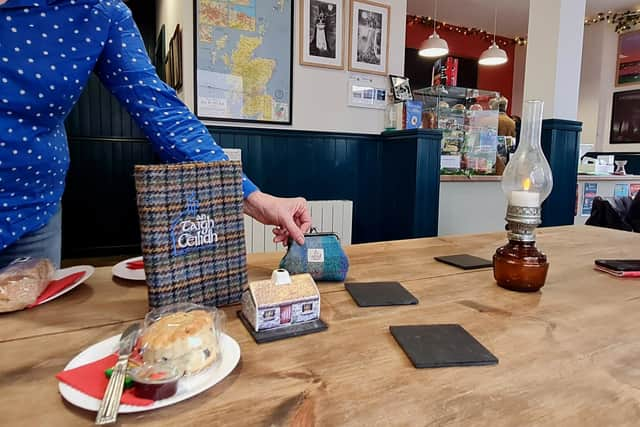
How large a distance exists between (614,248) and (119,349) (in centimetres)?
134

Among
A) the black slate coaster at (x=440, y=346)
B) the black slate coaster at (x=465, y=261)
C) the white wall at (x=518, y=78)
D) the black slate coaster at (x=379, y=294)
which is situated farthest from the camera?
the white wall at (x=518, y=78)

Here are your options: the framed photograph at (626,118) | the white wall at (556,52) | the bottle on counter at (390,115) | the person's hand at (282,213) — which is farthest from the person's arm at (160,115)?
the framed photograph at (626,118)

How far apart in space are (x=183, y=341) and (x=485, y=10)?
6760mm

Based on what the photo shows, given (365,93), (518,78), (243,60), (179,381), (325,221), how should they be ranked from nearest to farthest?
(179,381) → (243,60) → (325,221) → (365,93) → (518,78)

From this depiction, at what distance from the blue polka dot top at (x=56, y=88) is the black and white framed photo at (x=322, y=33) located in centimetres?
189

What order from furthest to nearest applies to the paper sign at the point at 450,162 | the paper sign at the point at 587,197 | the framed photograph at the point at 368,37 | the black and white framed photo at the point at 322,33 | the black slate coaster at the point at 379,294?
the paper sign at the point at 587,197 → the paper sign at the point at 450,162 → the framed photograph at the point at 368,37 → the black and white framed photo at the point at 322,33 → the black slate coaster at the point at 379,294

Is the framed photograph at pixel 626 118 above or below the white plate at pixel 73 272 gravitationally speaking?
above

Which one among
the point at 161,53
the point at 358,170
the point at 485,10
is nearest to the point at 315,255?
the point at 358,170

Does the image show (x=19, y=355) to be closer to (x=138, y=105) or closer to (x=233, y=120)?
(x=138, y=105)

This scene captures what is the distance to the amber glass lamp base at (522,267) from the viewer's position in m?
0.78

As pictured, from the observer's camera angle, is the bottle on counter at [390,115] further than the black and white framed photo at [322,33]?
Yes

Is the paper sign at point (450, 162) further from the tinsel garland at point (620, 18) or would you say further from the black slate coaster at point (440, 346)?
the tinsel garland at point (620, 18)

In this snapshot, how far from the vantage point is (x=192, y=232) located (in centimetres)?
63

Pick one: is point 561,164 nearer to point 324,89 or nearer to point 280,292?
point 324,89
